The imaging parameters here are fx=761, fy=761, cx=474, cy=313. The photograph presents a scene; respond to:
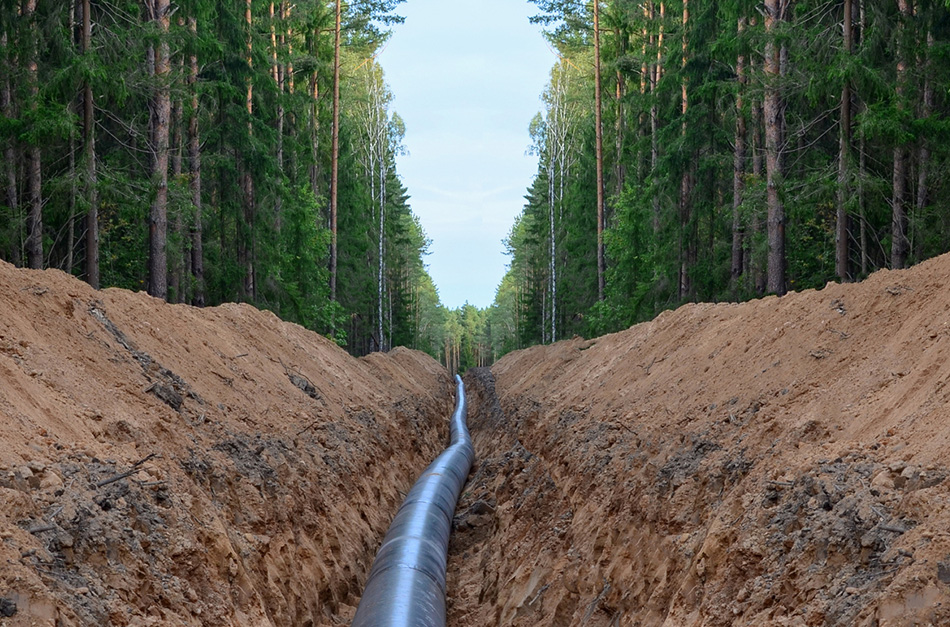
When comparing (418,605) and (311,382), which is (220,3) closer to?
(311,382)

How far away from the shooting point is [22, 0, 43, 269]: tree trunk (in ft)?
43.2

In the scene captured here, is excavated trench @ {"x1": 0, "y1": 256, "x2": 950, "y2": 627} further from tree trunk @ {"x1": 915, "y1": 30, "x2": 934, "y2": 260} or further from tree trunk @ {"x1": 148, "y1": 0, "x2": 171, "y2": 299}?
tree trunk @ {"x1": 915, "y1": 30, "x2": 934, "y2": 260}

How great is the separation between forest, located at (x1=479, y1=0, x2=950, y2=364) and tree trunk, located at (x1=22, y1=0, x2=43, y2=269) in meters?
12.8

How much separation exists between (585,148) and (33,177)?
2455 cm

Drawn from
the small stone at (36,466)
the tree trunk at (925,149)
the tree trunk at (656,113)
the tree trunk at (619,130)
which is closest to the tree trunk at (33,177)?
the small stone at (36,466)

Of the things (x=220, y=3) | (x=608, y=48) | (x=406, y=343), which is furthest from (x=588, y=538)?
(x=406, y=343)

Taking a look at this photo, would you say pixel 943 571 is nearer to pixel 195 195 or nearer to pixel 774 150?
pixel 774 150

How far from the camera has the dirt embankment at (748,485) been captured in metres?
3.83

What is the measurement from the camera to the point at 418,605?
6316mm

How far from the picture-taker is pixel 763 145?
66.1 feet

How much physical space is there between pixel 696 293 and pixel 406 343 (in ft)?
126

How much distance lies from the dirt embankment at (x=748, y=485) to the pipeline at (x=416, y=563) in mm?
533

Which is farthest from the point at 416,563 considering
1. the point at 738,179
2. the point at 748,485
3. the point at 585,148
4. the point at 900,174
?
the point at 585,148

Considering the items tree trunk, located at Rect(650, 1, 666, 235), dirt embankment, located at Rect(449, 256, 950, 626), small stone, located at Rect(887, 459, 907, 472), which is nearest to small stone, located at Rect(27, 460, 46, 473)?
dirt embankment, located at Rect(449, 256, 950, 626)
